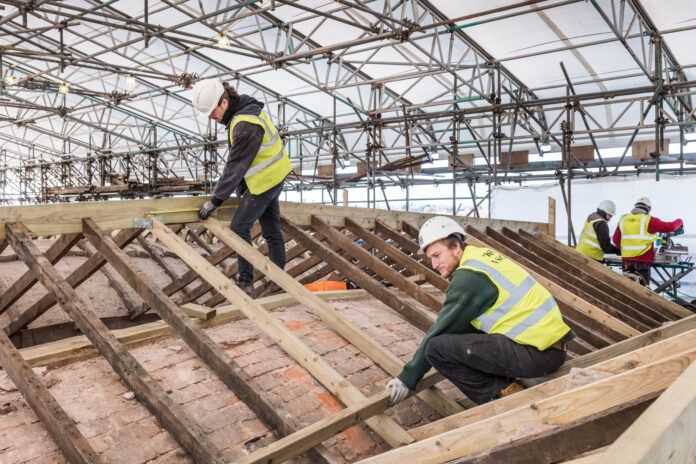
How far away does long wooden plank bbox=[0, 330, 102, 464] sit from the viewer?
232 cm

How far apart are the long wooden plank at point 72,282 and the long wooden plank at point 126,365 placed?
72cm

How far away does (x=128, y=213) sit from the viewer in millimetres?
4062

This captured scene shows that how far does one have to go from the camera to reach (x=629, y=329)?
5.11 m

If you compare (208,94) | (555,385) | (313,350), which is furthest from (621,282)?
(208,94)

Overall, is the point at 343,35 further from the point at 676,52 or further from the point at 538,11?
the point at 676,52

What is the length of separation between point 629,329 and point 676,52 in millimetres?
9373

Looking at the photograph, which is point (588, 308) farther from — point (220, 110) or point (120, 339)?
point (120, 339)

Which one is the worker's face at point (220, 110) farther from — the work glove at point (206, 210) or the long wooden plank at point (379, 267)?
the long wooden plank at point (379, 267)

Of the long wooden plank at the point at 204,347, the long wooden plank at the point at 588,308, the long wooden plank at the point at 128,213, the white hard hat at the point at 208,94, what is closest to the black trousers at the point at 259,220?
the long wooden plank at the point at 128,213

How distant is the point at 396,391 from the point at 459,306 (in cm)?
62

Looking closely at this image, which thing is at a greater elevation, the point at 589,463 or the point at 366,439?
the point at 589,463

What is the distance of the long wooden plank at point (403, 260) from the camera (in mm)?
5125

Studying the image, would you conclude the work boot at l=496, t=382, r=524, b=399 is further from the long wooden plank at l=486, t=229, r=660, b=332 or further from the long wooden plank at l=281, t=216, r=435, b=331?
the long wooden plank at l=486, t=229, r=660, b=332

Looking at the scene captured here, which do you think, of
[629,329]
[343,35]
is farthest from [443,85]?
[629,329]
